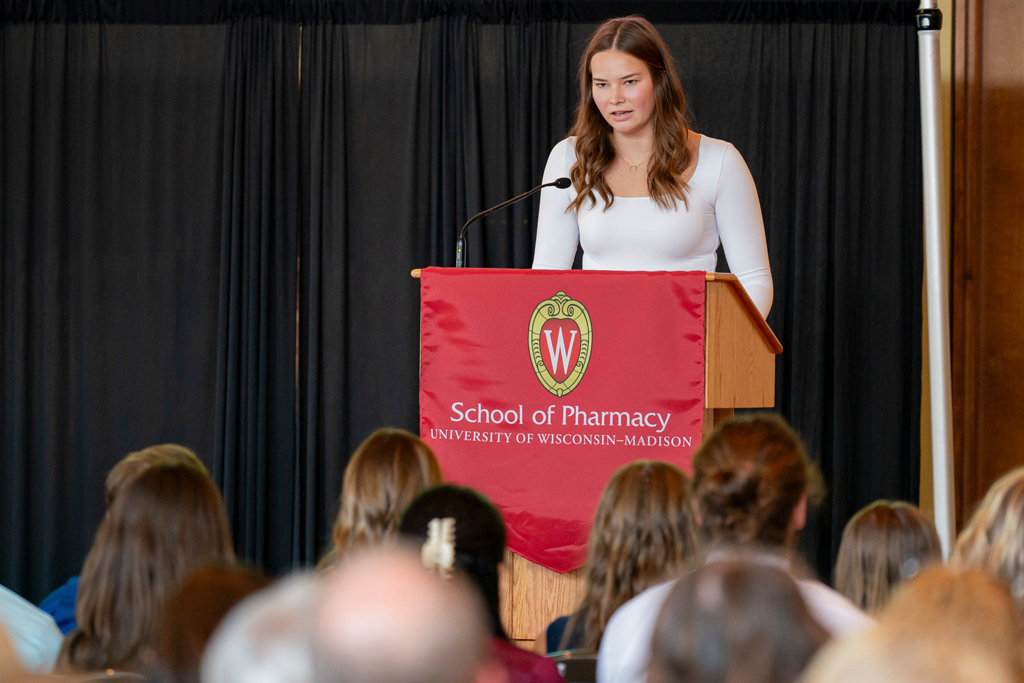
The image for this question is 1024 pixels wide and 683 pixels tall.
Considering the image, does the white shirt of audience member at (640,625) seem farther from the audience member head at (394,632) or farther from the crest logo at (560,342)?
the crest logo at (560,342)

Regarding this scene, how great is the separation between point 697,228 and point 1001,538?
5.66 feet

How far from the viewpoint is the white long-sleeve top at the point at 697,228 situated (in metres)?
3.25

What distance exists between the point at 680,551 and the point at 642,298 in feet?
3.04

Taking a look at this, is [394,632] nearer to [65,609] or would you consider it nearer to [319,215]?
[65,609]

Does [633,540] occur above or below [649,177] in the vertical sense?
below

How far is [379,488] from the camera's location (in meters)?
2.11

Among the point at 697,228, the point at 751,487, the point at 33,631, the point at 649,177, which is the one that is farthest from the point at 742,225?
the point at 33,631

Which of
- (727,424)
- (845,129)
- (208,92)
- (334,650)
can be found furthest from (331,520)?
(334,650)

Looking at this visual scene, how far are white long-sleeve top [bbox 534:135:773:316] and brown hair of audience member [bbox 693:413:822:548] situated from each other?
4.53 feet

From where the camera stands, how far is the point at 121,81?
5301 mm

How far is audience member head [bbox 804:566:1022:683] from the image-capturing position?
2.56 ft

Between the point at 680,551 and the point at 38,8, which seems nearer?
the point at 680,551

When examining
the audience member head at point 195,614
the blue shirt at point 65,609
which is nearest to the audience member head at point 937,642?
the audience member head at point 195,614

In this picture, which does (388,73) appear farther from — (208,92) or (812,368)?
(812,368)
